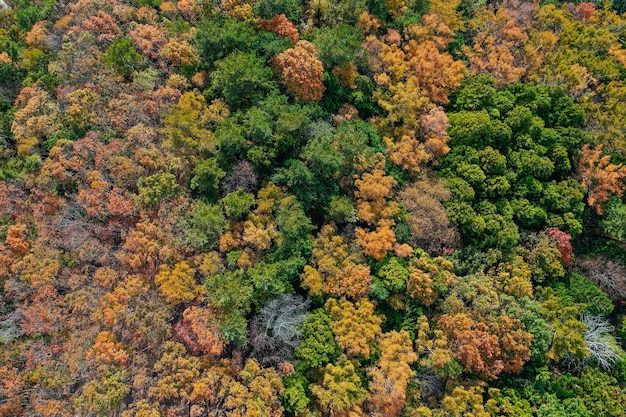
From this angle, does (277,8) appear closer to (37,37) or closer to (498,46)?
(37,37)

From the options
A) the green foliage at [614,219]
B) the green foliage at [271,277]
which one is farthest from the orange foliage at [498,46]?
the green foliage at [271,277]

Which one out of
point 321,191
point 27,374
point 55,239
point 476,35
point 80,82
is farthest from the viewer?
point 476,35

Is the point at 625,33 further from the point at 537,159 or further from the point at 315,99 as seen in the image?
the point at 315,99

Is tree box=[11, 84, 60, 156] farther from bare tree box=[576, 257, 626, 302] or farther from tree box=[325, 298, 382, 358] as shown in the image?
bare tree box=[576, 257, 626, 302]

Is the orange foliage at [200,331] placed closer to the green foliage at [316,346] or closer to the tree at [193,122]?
the green foliage at [316,346]

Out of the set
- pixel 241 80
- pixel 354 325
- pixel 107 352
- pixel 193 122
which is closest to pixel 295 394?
pixel 354 325

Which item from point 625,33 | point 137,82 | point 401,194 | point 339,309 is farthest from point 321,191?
point 625,33
